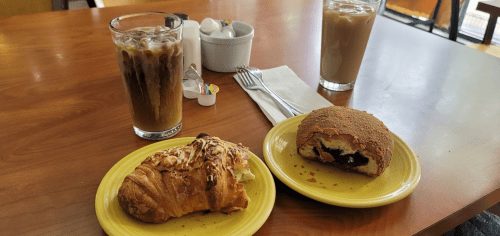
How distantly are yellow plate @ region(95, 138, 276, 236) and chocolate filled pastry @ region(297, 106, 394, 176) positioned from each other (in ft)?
0.39

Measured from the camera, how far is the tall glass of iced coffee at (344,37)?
843 mm

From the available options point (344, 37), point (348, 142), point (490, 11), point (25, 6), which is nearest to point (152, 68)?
point (348, 142)

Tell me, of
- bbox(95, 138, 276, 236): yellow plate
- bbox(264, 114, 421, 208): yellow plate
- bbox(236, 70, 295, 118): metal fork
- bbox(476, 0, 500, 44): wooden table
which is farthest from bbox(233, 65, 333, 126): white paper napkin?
bbox(476, 0, 500, 44): wooden table

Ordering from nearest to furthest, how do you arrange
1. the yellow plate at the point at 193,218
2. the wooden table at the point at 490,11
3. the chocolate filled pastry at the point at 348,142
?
the yellow plate at the point at 193,218 → the chocolate filled pastry at the point at 348,142 → the wooden table at the point at 490,11

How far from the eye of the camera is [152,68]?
0.63 meters

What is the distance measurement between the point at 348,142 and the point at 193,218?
298 millimetres

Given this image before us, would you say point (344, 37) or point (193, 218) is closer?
point (193, 218)

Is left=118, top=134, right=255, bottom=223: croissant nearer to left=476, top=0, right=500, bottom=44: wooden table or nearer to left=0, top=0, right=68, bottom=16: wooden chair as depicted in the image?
left=0, top=0, right=68, bottom=16: wooden chair

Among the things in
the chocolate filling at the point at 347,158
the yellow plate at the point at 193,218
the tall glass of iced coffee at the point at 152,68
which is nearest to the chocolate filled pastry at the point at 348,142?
the chocolate filling at the point at 347,158

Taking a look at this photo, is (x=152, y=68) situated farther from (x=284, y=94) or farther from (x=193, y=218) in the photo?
(x=284, y=94)

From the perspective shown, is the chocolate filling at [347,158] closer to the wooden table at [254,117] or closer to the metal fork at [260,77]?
the wooden table at [254,117]

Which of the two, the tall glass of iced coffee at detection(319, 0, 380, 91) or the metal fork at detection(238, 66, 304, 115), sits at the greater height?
the tall glass of iced coffee at detection(319, 0, 380, 91)

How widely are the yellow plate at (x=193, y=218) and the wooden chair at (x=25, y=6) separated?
60.7 inches

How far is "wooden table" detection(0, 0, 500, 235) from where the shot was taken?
21.5 inches
